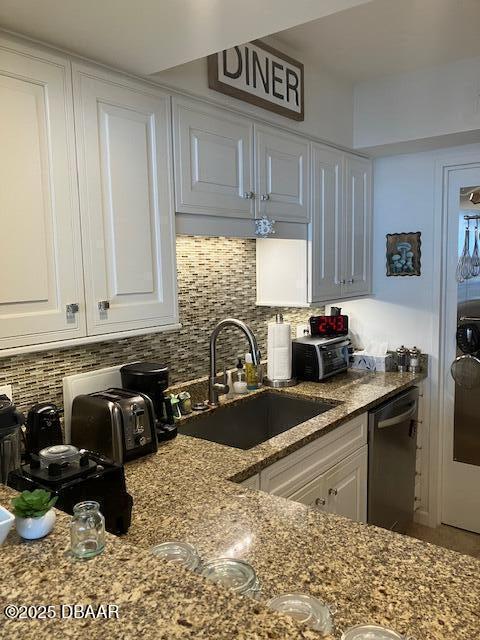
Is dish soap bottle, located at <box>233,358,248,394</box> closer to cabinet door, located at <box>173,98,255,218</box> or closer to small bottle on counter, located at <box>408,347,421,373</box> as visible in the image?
cabinet door, located at <box>173,98,255,218</box>

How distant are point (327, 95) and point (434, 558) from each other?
2.27m

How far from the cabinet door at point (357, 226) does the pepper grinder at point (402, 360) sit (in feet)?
1.38

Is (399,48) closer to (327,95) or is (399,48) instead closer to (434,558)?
(327,95)

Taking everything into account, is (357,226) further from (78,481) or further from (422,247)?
(78,481)

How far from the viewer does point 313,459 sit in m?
2.08

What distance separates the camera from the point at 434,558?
1.09 metres

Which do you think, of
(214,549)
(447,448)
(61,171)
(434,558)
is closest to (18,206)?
(61,171)

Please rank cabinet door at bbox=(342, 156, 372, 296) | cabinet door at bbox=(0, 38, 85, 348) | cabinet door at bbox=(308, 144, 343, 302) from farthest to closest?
cabinet door at bbox=(342, 156, 372, 296) → cabinet door at bbox=(308, 144, 343, 302) → cabinet door at bbox=(0, 38, 85, 348)

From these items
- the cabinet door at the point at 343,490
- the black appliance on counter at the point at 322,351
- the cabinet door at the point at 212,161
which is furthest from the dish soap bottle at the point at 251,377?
the cabinet door at the point at 212,161

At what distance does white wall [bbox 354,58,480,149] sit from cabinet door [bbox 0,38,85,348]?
1.80 meters

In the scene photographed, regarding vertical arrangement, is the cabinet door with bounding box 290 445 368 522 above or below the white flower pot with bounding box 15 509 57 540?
below

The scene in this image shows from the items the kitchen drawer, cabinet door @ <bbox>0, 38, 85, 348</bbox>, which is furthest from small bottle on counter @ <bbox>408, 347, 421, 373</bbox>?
cabinet door @ <bbox>0, 38, 85, 348</bbox>

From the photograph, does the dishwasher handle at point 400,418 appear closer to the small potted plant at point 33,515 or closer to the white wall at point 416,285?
the white wall at point 416,285

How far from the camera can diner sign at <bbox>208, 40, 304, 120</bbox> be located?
2002 millimetres
